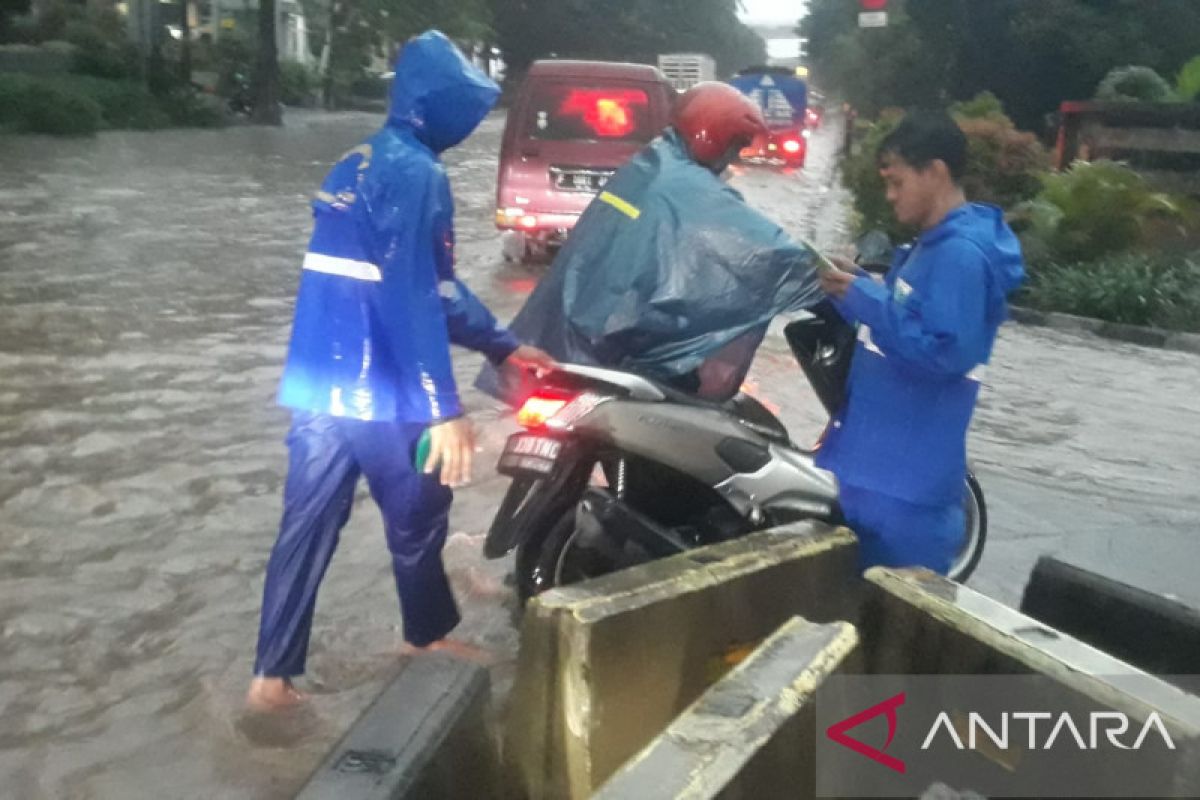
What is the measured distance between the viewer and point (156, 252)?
1333 cm

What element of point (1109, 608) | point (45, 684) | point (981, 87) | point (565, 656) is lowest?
point (45, 684)

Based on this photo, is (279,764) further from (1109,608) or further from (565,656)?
(1109,608)

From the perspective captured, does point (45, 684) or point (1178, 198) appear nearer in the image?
point (45, 684)

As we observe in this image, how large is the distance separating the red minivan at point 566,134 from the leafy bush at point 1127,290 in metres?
4.27

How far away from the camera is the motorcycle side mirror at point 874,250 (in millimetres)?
3959

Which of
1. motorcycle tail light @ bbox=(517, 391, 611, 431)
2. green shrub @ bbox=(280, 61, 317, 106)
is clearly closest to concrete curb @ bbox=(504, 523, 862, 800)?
motorcycle tail light @ bbox=(517, 391, 611, 431)

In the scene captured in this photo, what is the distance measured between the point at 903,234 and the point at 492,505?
31.9 ft

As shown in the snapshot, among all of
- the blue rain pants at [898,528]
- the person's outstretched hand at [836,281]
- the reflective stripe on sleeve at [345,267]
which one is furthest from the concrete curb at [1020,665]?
the reflective stripe on sleeve at [345,267]

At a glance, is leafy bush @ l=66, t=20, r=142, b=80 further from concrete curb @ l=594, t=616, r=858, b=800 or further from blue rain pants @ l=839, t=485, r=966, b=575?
concrete curb @ l=594, t=616, r=858, b=800

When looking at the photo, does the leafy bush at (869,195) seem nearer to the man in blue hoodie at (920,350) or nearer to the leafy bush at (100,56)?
the man in blue hoodie at (920,350)

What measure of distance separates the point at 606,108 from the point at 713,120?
9.97m

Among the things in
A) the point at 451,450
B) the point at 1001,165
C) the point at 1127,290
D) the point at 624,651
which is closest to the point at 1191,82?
the point at 1001,165

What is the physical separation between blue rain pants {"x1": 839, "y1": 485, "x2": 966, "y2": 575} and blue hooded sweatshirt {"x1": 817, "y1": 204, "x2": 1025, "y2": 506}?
0.12 ft

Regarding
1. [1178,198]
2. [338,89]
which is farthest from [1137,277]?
[338,89]
